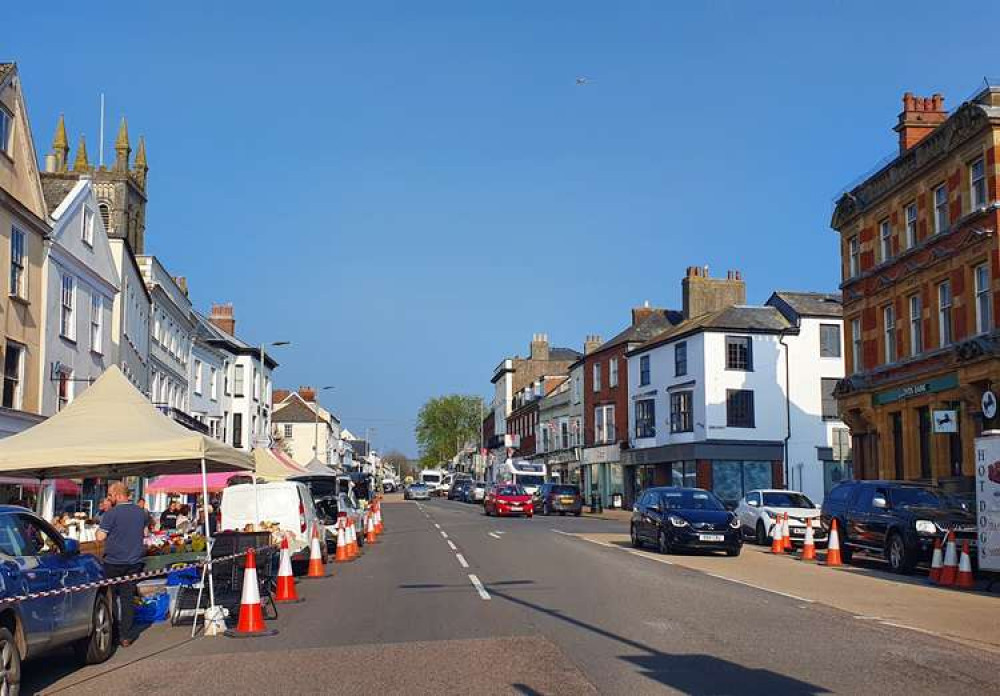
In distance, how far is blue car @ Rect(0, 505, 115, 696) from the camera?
845 cm

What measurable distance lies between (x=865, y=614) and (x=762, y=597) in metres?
2.05

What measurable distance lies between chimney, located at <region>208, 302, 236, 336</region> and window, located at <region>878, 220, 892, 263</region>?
4585 centimetres

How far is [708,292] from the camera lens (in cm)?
5662

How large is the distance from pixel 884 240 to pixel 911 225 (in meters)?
2.23

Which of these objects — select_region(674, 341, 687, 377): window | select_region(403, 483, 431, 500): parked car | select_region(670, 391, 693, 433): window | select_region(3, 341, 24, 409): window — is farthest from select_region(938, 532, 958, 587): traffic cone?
select_region(403, 483, 431, 500): parked car

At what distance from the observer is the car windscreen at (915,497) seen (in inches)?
848

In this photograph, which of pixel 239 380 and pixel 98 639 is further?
pixel 239 380

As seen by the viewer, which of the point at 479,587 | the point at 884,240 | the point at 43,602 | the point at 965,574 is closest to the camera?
the point at 43,602

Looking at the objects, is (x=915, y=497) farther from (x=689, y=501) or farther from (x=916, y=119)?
(x=916, y=119)

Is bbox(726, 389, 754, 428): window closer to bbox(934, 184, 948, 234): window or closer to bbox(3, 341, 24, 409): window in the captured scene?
bbox(934, 184, 948, 234): window

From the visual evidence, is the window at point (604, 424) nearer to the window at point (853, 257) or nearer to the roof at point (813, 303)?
the roof at point (813, 303)

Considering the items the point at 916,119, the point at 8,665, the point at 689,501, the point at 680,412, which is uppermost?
the point at 916,119

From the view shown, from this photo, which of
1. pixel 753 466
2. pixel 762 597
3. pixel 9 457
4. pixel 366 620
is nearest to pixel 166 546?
pixel 9 457

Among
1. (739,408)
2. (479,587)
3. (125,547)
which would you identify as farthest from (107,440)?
(739,408)
